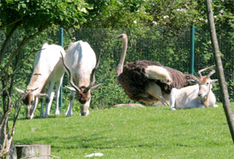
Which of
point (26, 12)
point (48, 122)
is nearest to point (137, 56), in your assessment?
point (48, 122)

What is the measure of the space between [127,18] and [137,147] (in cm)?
990

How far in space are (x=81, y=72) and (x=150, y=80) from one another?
200cm

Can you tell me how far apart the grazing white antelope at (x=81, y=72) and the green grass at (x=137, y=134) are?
0.45m

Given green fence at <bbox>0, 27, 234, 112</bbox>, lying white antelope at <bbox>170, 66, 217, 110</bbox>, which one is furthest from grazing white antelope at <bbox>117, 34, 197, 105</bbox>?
green fence at <bbox>0, 27, 234, 112</bbox>

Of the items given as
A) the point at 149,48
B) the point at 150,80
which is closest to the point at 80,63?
the point at 150,80

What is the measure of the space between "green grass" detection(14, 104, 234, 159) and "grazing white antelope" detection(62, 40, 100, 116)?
451 mm

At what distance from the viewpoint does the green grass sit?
25.7 feet

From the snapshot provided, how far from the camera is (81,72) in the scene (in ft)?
43.3

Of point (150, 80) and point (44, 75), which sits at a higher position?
point (44, 75)

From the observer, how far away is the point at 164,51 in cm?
1587

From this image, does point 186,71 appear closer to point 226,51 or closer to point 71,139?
point 226,51

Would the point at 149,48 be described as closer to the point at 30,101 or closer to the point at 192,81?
the point at 192,81

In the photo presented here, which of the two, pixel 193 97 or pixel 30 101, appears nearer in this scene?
→ pixel 30 101

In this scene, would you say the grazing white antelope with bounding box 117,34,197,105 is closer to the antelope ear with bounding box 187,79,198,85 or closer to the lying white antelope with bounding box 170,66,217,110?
the antelope ear with bounding box 187,79,198,85
